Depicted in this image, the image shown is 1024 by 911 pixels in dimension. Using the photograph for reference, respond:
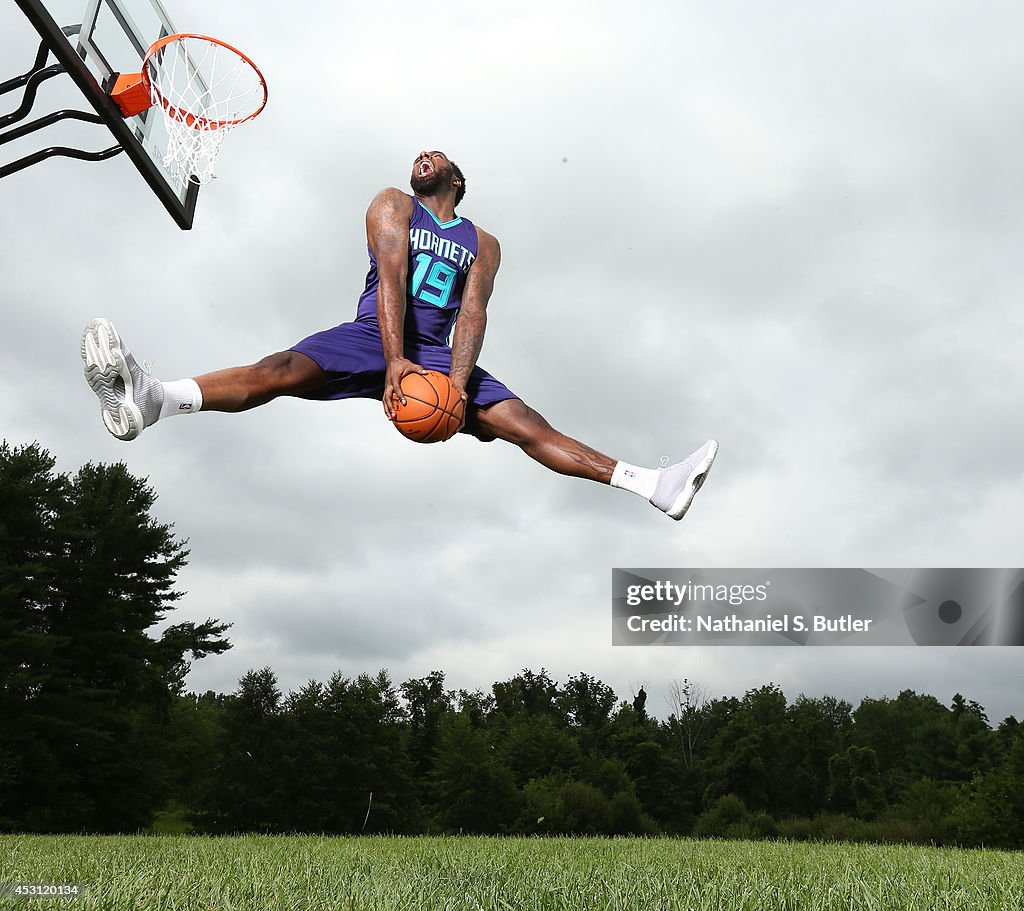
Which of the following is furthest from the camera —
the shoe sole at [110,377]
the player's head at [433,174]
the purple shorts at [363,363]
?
the player's head at [433,174]

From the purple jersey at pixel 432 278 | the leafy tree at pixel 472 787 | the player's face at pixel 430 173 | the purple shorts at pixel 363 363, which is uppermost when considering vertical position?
the player's face at pixel 430 173

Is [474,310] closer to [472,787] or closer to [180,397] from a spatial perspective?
[180,397]

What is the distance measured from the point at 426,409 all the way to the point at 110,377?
4.96 ft

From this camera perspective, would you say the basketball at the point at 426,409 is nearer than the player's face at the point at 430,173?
Yes

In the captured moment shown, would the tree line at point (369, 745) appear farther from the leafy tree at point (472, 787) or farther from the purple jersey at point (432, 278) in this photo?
the purple jersey at point (432, 278)

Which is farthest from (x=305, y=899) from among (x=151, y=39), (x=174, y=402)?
(x=151, y=39)

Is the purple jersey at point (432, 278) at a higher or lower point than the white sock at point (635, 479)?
higher

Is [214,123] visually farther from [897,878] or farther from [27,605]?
[27,605]

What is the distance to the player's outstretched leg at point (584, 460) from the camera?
4.74 meters

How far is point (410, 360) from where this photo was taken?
4.72 m

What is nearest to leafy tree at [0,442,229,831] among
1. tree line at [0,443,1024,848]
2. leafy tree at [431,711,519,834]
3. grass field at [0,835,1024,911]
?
tree line at [0,443,1024,848]

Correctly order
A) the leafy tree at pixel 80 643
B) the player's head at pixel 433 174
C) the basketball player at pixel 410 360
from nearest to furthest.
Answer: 1. the basketball player at pixel 410 360
2. the player's head at pixel 433 174
3. the leafy tree at pixel 80 643

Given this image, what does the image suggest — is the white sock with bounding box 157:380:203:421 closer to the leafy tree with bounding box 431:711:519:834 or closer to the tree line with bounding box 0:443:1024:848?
the tree line with bounding box 0:443:1024:848

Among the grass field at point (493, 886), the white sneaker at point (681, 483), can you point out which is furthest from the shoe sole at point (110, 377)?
the white sneaker at point (681, 483)
